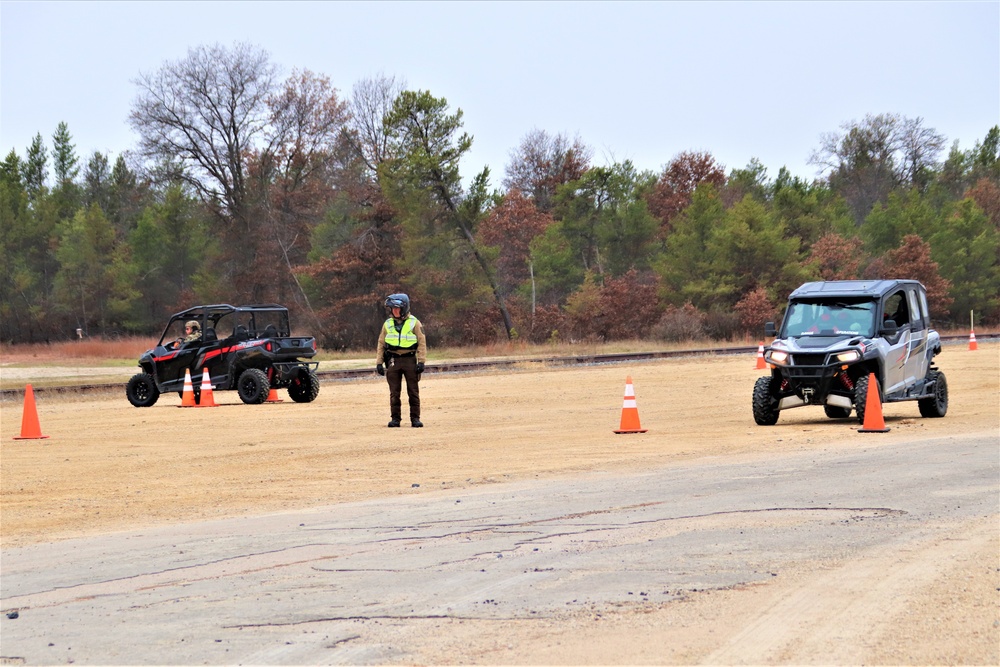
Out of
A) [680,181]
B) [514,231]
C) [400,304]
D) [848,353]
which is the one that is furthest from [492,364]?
[680,181]

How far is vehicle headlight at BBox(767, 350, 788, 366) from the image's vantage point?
62.5ft

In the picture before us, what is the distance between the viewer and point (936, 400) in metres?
20.2

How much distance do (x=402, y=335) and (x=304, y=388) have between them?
8552 mm

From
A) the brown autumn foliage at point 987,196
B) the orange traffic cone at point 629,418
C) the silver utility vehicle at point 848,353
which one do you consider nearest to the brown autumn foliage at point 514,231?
the brown autumn foliage at point 987,196

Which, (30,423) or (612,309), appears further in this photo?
(612,309)

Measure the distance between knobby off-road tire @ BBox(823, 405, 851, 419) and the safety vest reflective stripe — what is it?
20.9 ft

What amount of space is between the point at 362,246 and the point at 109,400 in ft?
101

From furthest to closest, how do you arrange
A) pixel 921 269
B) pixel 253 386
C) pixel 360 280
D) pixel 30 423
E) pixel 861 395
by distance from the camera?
pixel 921 269, pixel 360 280, pixel 253 386, pixel 30 423, pixel 861 395

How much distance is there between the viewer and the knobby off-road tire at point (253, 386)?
2575 centimetres

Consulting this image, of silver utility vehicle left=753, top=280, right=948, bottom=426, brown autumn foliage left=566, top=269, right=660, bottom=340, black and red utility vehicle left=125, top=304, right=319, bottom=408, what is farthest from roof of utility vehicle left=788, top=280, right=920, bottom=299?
brown autumn foliage left=566, top=269, right=660, bottom=340

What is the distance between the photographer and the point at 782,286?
6738cm

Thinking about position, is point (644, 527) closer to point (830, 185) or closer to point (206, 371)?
point (206, 371)

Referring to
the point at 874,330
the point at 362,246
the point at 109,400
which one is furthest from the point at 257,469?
the point at 362,246

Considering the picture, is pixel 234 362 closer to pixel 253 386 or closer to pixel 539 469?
pixel 253 386
